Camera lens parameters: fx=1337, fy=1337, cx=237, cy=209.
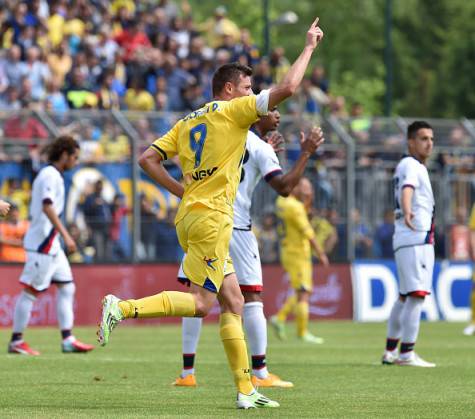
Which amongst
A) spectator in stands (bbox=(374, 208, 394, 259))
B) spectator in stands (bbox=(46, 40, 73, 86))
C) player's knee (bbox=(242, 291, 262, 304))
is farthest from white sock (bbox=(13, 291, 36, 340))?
spectator in stands (bbox=(374, 208, 394, 259))

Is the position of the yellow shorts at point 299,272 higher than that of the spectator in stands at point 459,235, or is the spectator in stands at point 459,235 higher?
the spectator in stands at point 459,235

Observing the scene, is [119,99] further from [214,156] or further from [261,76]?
[214,156]

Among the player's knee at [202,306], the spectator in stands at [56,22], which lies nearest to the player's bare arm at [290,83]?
the player's knee at [202,306]

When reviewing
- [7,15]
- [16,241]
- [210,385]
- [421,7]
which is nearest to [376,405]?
[210,385]

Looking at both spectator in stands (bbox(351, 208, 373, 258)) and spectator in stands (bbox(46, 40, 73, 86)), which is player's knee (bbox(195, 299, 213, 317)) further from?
spectator in stands (bbox(46, 40, 73, 86))

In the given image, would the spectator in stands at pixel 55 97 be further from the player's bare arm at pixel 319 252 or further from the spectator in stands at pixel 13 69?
the player's bare arm at pixel 319 252

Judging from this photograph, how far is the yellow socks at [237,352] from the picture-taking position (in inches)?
384

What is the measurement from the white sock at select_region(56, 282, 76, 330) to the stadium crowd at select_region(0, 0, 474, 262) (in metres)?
6.58

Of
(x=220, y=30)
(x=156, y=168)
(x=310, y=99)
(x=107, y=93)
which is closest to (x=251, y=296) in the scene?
(x=156, y=168)

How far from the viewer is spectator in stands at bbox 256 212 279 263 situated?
24.9 meters

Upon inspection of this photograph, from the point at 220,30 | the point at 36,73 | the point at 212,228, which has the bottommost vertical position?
the point at 212,228

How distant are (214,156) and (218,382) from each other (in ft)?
10.1

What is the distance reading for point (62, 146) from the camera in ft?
50.6

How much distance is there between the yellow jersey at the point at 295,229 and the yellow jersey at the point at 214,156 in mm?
10111
